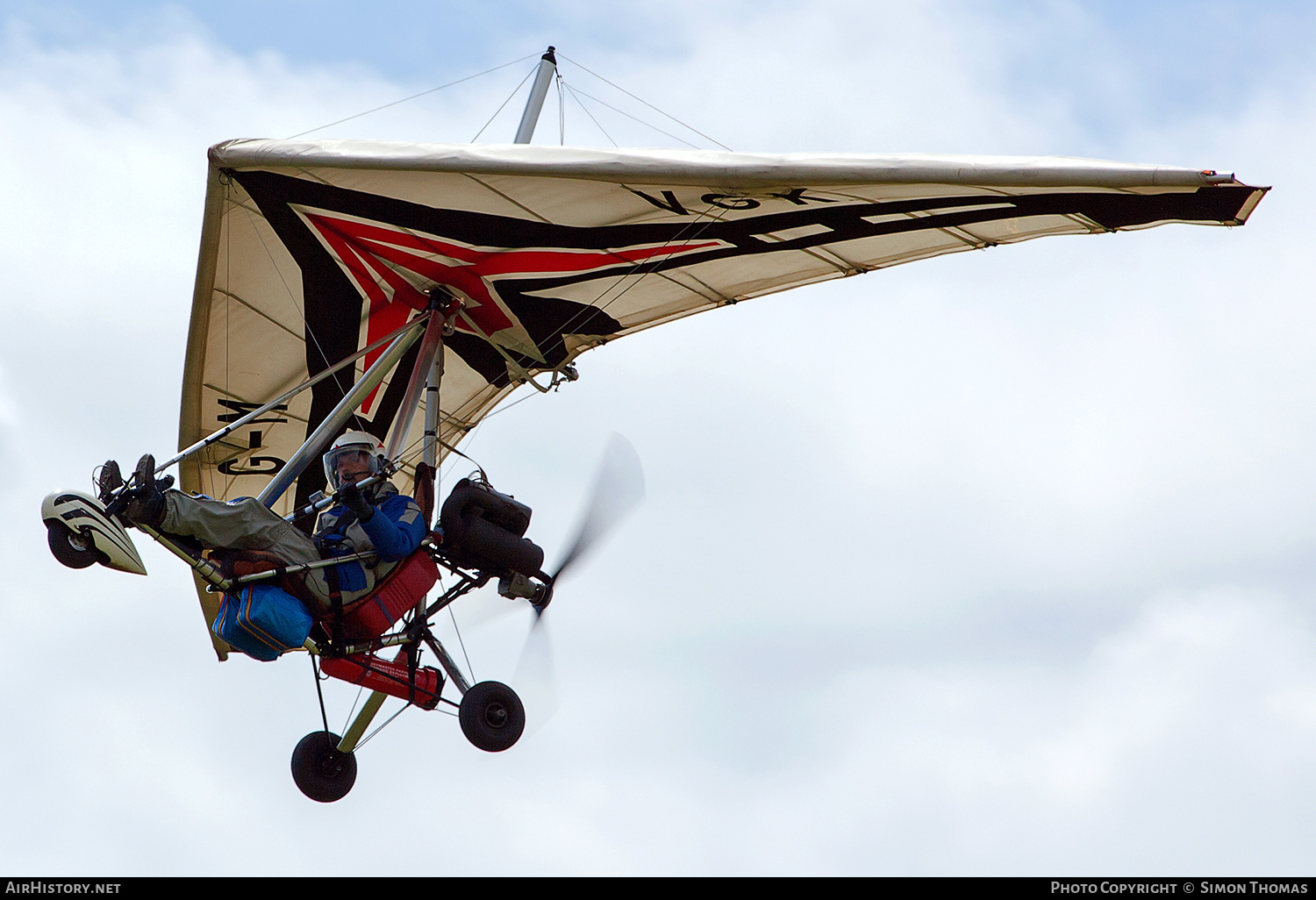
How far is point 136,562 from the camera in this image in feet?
38.5

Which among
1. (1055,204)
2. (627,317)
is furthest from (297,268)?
(1055,204)

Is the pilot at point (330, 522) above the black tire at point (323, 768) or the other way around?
above

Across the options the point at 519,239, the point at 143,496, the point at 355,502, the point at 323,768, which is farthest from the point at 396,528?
the point at 519,239

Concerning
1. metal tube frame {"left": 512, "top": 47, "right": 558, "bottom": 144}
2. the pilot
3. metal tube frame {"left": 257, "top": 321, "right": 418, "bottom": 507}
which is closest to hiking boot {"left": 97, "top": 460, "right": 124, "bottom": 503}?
the pilot

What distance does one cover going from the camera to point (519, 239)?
47.2 feet

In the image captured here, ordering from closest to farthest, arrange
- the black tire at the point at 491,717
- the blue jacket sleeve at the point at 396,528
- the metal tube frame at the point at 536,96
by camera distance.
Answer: the blue jacket sleeve at the point at 396,528, the black tire at the point at 491,717, the metal tube frame at the point at 536,96

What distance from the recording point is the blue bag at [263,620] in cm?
1222

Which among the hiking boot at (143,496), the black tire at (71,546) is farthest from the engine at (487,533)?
the black tire at (71,546)

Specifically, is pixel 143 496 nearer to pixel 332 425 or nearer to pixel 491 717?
pixel 332 425

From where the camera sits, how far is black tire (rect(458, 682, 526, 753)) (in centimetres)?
1341

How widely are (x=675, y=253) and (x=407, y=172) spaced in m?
3.12

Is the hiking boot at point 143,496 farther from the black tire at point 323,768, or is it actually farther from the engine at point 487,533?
the black tire at point 323,768

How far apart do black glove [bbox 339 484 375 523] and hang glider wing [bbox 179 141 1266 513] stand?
7.64ft

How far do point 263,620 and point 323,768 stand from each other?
8.77 feet
